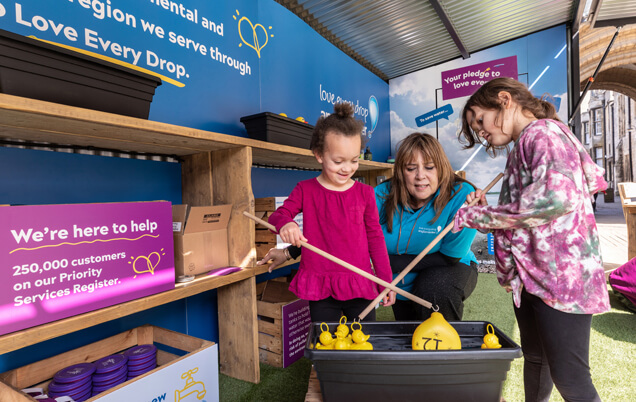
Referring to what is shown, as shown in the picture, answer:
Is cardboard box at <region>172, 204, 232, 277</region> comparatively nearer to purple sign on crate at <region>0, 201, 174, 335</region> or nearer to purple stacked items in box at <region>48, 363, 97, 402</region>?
purple sign on crate at <region>0, 201, 174, 335</region>

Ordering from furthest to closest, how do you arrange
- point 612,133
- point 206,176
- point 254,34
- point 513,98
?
point 612,133 → point 254,34 → point 206,176 → point 513,98

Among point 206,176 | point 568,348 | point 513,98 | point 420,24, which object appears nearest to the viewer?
point 568,348

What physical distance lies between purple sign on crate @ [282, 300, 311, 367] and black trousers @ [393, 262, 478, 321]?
2.02 ft

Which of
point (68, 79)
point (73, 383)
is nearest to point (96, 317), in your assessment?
point (73, 383)

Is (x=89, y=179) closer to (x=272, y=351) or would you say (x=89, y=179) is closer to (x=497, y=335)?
(x=272, y=351)

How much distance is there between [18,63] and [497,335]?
4.92 feet

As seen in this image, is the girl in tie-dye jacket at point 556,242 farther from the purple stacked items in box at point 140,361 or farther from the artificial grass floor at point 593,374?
the purple stacked items in box at point 140,361

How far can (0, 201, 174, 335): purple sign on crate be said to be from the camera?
3.25 ft

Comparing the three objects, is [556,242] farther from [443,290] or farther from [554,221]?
[443,290]

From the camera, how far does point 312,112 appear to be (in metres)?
3.16

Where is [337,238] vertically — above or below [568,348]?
above

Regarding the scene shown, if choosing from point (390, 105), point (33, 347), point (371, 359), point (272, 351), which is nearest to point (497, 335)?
point (371, 359)

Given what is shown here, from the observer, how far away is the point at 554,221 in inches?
40.6

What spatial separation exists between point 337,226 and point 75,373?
1.14 m
